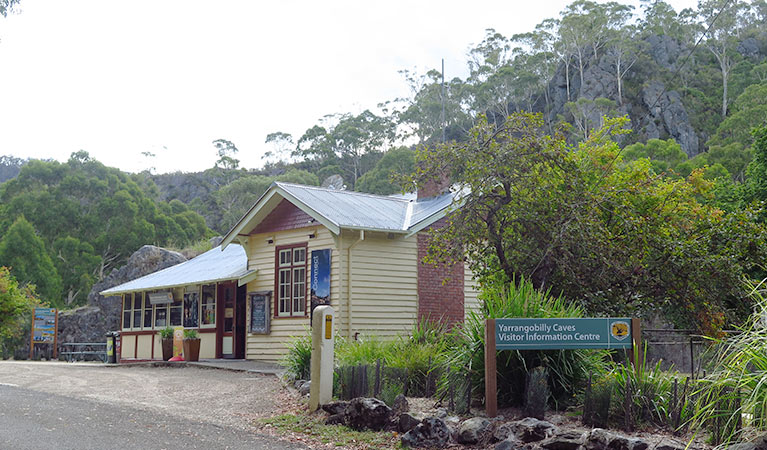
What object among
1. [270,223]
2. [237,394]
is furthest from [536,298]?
[270,223]

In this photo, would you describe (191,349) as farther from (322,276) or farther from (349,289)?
(349,289)

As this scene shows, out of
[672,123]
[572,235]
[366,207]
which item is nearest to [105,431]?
[572,235]

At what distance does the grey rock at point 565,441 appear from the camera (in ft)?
22.6

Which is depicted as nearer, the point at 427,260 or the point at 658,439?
the point at 658,439

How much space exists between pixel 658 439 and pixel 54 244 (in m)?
51.1

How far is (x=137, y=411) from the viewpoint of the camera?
33.9ft

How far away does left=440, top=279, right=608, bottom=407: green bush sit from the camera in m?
8.57

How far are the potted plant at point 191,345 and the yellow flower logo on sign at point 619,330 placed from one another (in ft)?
47.6

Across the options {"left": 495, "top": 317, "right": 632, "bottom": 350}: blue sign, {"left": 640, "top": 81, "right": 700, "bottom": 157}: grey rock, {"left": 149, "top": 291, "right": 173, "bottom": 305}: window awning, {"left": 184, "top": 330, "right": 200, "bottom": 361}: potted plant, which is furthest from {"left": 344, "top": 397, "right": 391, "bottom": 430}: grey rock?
{"left": 640, "top": 81, "right": 700, "bottom": 157}: grey rock

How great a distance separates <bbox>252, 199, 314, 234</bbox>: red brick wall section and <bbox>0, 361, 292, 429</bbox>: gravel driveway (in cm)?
414

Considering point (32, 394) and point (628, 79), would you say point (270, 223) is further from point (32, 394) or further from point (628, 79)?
point (628, 79)

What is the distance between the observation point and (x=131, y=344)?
2545cm

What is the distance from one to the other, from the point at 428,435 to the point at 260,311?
12.4 metres

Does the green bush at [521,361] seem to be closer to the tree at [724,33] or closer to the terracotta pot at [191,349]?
the terracotta pot at [191,349]
